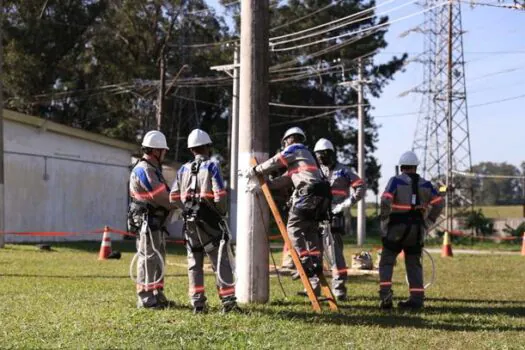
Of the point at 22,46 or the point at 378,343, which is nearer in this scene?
the point at 378,343

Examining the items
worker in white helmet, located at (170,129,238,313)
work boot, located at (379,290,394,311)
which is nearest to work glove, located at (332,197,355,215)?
work boot, located at (379,290,394,311)

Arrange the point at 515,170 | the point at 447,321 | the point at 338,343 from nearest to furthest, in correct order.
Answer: the point at 338,343, the point at 447,321, the point at 515,170

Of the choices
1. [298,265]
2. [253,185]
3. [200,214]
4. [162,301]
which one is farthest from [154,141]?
[298,265]

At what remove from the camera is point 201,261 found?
8633mm

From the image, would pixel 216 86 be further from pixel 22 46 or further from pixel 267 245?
pixel 267 245

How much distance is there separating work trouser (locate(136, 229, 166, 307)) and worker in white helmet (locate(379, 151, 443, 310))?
9.80ft

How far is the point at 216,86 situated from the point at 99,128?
8331 millimetres

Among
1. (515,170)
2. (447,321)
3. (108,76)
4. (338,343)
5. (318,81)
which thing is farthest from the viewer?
(515,170)

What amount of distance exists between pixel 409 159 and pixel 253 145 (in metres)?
2.17

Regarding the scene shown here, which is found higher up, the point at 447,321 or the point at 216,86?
the point at 216,86

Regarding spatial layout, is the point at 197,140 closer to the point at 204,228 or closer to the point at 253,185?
the point at 204,228

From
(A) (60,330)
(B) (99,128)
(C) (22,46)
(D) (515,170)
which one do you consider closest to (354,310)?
(A) (60,330)

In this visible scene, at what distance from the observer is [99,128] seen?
4769cm

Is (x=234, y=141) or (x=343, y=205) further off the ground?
(x=234, y=141)
